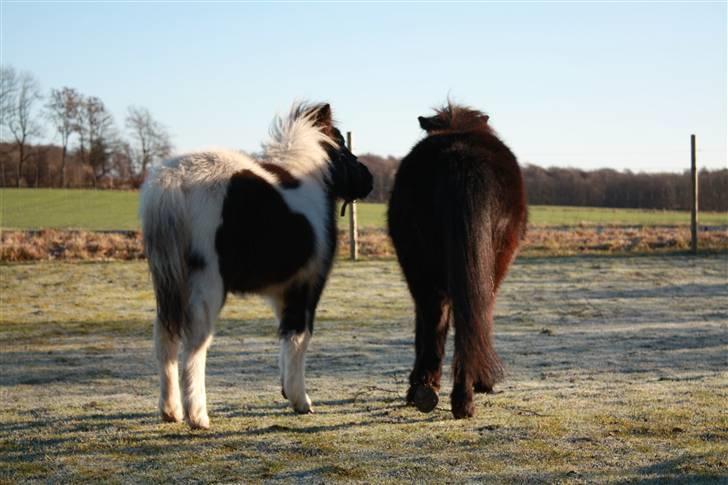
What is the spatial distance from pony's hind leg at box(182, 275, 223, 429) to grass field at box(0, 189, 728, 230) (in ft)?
69.3

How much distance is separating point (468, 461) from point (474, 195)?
5.00 feet

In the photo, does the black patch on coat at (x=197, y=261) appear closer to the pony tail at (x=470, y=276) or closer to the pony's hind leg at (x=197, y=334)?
the pony's hind leg at (x=197, y=334)

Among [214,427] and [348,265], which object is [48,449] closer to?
[214,427]

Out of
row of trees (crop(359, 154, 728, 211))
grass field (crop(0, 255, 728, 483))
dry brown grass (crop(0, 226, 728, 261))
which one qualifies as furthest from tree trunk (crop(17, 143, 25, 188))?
grass field (crop(0, 255, 728, 483))

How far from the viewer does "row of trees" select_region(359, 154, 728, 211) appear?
91.9 ft

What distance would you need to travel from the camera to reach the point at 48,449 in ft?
14.5

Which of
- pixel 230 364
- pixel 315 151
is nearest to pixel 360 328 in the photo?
pixel 230 364

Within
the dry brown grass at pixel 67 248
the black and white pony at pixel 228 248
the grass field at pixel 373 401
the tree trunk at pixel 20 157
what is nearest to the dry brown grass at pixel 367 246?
the dry brown grass at pixel 67 248

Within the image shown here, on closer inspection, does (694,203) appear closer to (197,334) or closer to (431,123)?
(431,123)

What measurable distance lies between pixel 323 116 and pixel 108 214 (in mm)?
31952

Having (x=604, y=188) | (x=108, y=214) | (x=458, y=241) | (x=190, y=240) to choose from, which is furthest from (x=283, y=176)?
(x=108, y=214)

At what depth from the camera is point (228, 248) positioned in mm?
4719

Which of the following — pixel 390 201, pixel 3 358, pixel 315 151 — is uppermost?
pixel 315 151

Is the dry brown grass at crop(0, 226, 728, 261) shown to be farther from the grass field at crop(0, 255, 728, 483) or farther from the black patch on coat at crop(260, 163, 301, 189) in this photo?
the black patch on coat at crop(260, 163, 301, 189)
